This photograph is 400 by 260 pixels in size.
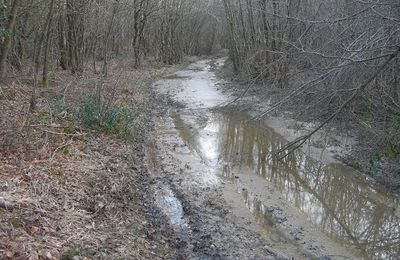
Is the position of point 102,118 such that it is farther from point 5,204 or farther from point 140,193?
point 5,204

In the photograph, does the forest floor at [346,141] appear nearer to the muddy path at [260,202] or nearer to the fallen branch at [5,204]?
the muddy path at [260,202]

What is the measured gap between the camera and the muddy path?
21.3ft

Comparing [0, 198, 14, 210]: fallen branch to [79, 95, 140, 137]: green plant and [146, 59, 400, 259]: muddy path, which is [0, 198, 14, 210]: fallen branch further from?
[79, 95, 140, 137]: green plant

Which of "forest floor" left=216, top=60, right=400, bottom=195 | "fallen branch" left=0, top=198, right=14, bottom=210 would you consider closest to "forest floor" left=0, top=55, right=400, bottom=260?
"fallen branch" left=0, top=198, right=14, bottom=210

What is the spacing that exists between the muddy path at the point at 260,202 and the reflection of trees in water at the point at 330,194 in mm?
17

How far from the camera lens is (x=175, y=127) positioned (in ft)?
45.6

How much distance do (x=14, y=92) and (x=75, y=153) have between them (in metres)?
4.03

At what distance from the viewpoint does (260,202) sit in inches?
320

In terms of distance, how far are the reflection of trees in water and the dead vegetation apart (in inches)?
116

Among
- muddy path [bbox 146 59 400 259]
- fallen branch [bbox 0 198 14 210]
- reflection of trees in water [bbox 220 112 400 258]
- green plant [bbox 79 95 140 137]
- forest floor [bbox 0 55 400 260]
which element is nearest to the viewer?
fallen branch [bbox 0 198 14 210]

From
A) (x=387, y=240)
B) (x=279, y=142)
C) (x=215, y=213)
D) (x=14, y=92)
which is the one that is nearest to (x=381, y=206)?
(x=387, y=240)

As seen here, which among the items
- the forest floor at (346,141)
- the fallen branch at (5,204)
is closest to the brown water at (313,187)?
the forest floor at (346,141)

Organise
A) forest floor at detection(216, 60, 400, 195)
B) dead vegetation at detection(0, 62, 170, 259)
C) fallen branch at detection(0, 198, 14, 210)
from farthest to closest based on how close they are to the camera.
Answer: forest floor at detection(216, 60, 400, 195) → fallen branch at detection(0, 198, 14, 210) → dead vegetation at detection(0, 62, 170, 259)

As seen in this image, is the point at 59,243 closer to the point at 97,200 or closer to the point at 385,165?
the point at 97,200
